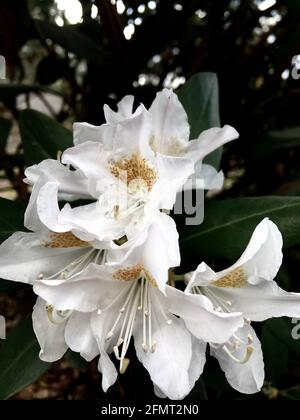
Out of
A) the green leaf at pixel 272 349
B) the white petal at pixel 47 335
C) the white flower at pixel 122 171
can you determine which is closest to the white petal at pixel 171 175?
the white flower at pixel 122 171

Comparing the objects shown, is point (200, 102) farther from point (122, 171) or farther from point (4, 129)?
point (4, 129)

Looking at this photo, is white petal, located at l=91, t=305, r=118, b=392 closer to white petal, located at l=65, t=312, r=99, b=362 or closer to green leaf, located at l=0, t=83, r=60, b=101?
white petal, located at l=65, t=312, r=99, b=362

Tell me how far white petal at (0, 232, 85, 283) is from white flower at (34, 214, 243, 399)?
73 millimetres

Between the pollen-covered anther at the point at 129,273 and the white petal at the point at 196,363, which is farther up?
the pollen-covered anther at the point at 129,273

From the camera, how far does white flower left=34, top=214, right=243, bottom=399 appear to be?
560 millimetres

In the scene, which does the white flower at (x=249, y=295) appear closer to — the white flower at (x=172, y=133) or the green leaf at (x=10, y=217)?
the white flower at (x=172, y=133)

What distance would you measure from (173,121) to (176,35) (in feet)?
1.88

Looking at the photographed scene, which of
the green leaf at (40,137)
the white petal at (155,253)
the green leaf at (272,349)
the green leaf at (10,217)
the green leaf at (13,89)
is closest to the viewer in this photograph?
the white petal at (155,253)

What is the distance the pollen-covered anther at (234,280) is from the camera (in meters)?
0.63

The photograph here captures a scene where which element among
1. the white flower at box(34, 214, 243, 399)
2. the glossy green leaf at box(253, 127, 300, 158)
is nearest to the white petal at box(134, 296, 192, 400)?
the white flower at box(34, 214, 243, 399)

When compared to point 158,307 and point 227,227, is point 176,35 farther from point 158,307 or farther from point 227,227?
point 158,307

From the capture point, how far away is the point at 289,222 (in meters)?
0.73

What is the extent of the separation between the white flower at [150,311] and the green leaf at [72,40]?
1.94 feet

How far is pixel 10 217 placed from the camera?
0.78 m
